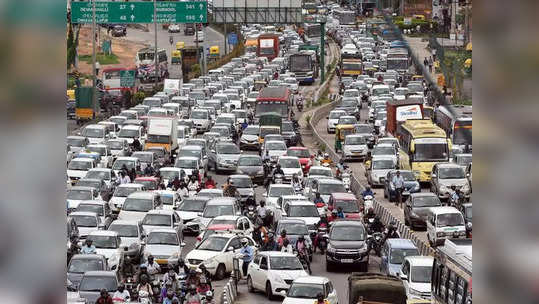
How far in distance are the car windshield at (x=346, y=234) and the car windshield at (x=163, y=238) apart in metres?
3.73

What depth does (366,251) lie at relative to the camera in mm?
31297

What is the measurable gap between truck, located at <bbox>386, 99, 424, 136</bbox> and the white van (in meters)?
23.3

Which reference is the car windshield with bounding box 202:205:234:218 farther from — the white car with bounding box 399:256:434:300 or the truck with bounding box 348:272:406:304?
the truck with bounding box 348:272:406:304

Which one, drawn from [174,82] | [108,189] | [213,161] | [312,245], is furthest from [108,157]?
[174,82]

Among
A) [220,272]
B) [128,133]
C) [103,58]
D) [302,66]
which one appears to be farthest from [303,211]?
[103,58]

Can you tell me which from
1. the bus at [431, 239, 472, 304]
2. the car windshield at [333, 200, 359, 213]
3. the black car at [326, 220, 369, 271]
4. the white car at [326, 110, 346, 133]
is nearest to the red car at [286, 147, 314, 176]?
the car windshield at [333, 200, 359, 213]

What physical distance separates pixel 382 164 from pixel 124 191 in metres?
12.2

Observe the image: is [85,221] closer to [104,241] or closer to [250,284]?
[104,241]

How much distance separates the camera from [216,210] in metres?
36.5

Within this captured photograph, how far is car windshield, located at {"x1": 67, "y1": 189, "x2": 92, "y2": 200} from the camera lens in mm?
38509

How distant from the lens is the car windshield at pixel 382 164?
48.1 meters

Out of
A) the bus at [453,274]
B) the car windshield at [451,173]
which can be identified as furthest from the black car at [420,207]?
the bus at [453,274]
